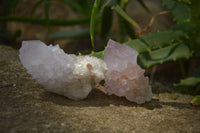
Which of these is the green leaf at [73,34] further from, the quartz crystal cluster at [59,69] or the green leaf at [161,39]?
the quartz crystal cluster at [59,69]

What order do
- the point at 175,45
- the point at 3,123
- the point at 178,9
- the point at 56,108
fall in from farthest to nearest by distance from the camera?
the point at 178,9, the point at 175,45, the point at 56,108, the point at 3,123

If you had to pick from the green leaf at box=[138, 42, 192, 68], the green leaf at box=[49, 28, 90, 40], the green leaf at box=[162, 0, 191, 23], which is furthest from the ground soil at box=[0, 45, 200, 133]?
the green leaf at box=[49, 28, 90, 40]

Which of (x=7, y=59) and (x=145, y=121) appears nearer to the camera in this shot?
(x=145, y=121)

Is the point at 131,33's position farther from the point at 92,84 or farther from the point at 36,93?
the point at 36,93

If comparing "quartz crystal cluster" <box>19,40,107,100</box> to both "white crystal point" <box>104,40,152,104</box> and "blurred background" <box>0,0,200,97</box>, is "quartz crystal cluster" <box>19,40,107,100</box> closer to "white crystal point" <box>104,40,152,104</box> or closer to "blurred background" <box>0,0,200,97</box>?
"white crystal point" <box>104,40,152,104</box>

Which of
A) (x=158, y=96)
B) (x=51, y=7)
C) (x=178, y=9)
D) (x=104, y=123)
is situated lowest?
(x=51, y=7)

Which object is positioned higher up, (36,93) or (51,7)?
(36,93)

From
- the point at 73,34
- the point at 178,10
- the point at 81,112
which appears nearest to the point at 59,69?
the point at 81,112

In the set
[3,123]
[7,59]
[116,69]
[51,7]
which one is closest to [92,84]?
[116,69]
